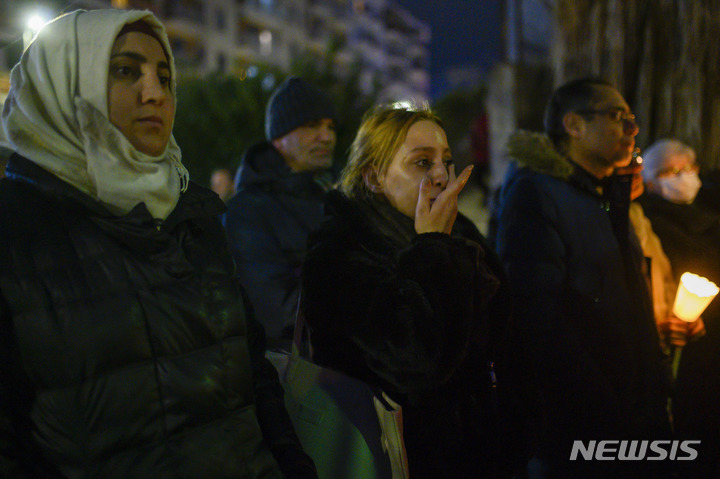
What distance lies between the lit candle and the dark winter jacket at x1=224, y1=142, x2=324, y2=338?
2090 mm

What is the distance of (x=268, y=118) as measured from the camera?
13.0 feet

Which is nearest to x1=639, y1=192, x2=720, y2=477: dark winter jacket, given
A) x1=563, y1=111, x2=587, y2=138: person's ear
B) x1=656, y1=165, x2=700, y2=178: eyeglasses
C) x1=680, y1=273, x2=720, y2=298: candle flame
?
x1=656, y1=165, x2=700, y2=178: eyeglasses

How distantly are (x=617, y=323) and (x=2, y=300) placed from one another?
8.35ft

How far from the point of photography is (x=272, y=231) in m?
3.29

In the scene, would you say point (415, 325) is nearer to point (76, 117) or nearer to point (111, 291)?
point (111, 291)

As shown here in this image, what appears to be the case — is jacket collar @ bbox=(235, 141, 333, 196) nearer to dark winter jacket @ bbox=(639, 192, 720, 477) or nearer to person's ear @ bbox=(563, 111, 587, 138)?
person's ear @ bbox=(563, 111, 587, 138)

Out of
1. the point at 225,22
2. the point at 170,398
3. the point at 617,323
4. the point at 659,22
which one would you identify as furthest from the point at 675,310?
the point at 225,22

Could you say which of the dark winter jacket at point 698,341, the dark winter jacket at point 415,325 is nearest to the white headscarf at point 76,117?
the dark winter jacket at point 415,325

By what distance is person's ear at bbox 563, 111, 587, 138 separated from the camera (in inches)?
121

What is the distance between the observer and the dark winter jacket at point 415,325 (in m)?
1.85

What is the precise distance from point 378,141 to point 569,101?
1.54m

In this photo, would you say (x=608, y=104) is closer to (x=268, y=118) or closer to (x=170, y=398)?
(x=268, y=118)

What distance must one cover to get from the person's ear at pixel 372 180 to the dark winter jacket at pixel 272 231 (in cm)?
111

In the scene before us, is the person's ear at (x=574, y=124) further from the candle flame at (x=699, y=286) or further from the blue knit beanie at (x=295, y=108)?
the blue knit beanie at (x=295, y=108)
